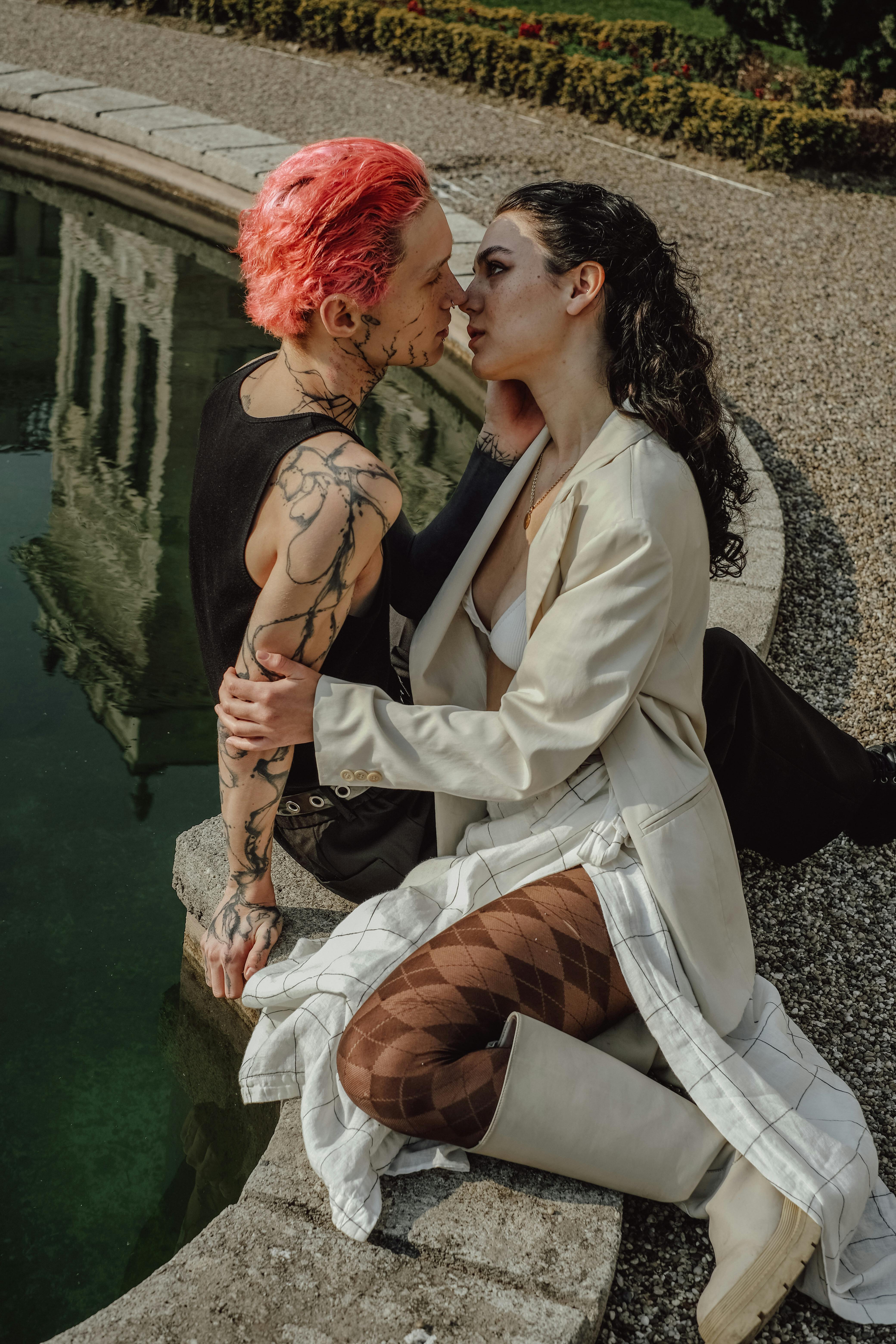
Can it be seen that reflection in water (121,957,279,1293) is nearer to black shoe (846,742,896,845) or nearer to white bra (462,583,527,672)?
white bra (462,583,527,672)

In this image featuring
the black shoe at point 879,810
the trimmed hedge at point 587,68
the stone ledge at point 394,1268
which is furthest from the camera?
the trimmed hedge at point 587,68

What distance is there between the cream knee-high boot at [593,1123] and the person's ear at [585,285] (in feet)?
4.68

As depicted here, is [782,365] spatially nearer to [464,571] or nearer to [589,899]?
[464,571]

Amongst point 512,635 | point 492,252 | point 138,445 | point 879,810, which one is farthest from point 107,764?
point 138,445

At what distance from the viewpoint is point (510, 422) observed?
111 inches

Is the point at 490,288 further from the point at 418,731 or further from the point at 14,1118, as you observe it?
the point at 14,1118

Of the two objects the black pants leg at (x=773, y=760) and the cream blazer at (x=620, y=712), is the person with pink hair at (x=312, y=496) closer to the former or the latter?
the cream blazer at (x=620, y=712)

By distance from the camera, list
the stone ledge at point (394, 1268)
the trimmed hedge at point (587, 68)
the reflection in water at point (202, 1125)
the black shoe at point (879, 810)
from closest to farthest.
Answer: the stone ledge at point (394, 1268), the reflection in water at point (202, 1125), the black shoe at point (879, 810), the trimmed hedge at point (587, 68)

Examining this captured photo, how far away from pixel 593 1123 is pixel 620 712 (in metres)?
0.74

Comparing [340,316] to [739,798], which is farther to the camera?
[739,798]

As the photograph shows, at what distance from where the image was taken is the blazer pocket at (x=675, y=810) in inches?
88.1

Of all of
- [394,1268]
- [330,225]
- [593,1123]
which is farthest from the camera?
[330,225]

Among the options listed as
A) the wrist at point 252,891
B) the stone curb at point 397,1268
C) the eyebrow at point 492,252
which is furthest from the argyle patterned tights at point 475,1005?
the eyebrow at point 492,252

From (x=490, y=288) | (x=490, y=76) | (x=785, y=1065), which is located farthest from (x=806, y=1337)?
(x=490, y=76)
